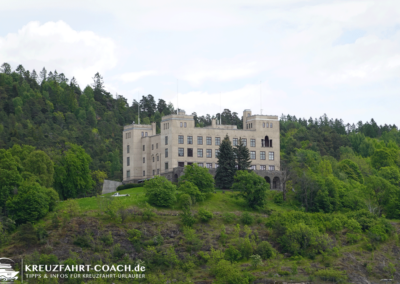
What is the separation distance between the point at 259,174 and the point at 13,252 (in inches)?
1537

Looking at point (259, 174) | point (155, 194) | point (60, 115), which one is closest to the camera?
point (155, 194)

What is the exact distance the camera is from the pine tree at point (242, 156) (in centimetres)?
10094

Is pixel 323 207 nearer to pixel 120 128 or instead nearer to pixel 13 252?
pixel 13 252

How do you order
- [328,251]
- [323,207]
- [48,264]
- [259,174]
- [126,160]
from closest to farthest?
[48,264] → [328,251] → [323,207] → [259,174] → [126,160]

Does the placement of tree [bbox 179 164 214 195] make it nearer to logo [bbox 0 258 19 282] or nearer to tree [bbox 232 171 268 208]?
tree [bbox 232 171 268 208]

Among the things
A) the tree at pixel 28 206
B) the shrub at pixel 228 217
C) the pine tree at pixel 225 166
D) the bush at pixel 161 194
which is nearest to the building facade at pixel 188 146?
the pine tree at pixel 225 166

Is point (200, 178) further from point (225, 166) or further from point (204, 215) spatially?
point (204, 215)

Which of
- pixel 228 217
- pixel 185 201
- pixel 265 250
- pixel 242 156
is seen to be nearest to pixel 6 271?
pixel 185 201

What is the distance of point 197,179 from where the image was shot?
93.8m

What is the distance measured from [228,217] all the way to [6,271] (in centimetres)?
2734

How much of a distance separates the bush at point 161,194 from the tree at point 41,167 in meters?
14.0

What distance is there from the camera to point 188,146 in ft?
346

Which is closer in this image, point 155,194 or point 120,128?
point 155,194

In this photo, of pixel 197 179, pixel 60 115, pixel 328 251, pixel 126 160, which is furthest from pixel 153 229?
pixel 60 115
